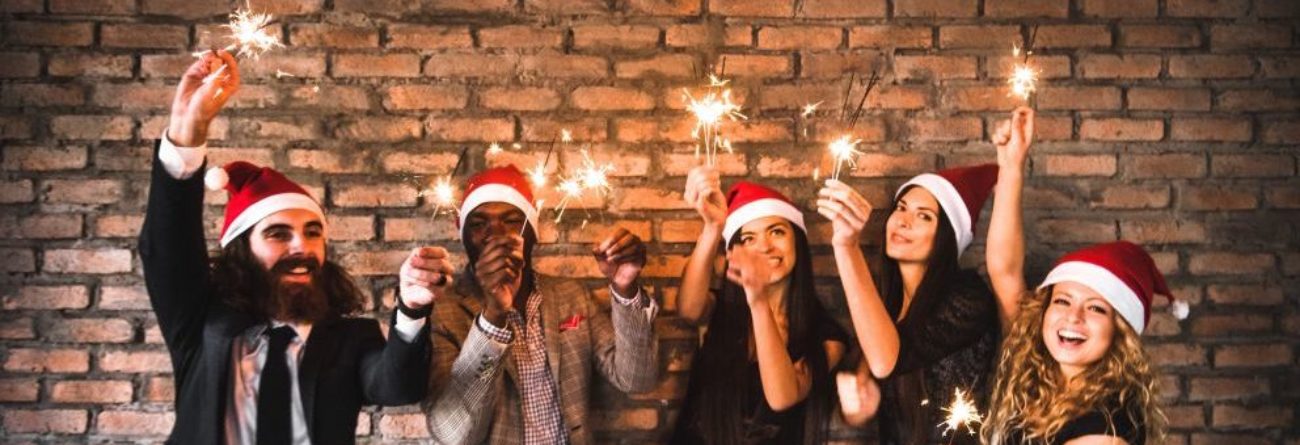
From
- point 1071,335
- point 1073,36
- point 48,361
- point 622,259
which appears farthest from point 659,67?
point 48,361

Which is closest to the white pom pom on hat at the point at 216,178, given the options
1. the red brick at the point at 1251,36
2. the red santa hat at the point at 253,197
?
the red santa hat at the point at 253,197

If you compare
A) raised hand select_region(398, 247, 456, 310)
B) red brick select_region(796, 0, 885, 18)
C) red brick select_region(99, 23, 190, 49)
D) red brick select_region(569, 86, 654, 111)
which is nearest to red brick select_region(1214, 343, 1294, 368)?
red brick select_region(796, 0, 885, 18)

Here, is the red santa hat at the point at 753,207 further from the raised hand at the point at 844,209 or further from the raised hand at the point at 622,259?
the raised hand at the point at 622,259

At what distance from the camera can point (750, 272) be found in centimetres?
281

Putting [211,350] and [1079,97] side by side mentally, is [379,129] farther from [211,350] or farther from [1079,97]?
[1079,97]

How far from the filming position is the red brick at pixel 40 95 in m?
3.13

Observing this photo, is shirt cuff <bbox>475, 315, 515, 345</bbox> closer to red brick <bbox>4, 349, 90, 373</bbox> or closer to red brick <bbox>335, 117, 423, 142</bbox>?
red brick <bbox>335, 117, 423, 142</bbox>

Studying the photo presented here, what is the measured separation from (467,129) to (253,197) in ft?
2.43

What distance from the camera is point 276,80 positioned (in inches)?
125

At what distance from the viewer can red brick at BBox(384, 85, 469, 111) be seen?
3191 mm

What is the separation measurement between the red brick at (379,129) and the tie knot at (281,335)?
0.82 m

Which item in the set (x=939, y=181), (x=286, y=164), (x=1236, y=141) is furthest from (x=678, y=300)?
(x=1236, y=141)

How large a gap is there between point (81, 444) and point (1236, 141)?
3901mm

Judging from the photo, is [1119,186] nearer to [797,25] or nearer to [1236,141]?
[1236,141]
